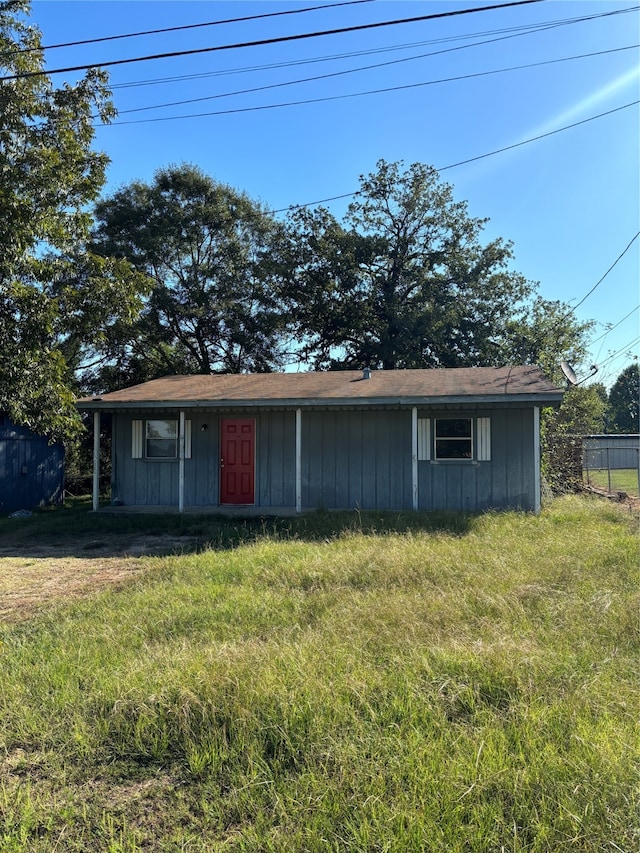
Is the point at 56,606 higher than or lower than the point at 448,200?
lower

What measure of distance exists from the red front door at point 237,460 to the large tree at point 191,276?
9754 millimetres

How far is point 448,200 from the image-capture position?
23016mm

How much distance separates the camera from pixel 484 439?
37.2 feet

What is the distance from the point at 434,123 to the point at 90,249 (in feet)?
47.0

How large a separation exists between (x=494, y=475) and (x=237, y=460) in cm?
561

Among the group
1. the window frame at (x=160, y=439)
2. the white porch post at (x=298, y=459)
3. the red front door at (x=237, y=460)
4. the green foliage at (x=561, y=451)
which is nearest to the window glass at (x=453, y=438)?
the green foliage at (x=561, y=451)

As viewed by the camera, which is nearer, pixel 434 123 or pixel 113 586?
pixel 113 586

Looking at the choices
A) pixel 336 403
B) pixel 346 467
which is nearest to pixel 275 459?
pixel 346 467

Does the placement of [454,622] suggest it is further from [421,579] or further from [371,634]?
[421,579]

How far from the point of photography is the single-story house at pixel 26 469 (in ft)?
44.8

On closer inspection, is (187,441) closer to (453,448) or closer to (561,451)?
(453,448)

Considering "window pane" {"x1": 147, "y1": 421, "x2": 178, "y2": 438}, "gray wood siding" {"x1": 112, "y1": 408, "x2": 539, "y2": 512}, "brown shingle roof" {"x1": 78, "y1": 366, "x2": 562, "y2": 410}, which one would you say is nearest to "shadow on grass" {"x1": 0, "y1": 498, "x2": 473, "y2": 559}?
"gray wood siding" {"x1": 112, "y1": 408, "x2": 539, "y2": 512}

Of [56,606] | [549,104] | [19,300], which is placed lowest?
[56,606]

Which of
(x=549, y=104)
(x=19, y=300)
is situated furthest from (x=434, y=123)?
(x=19, y=300)
